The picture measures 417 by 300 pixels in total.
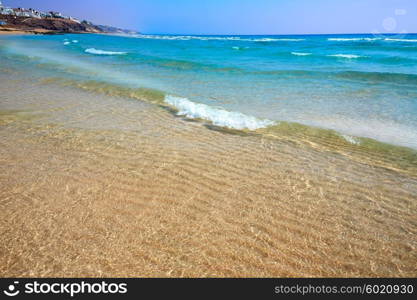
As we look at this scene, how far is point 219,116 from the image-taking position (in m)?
6.46

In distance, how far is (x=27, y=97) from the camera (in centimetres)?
760

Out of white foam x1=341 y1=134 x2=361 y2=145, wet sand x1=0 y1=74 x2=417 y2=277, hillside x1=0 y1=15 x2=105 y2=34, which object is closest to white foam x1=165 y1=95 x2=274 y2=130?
wet sand x1=0 y1=74 x2=417 y2=277

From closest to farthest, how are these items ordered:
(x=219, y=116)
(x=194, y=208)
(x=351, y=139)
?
(x=194, y=208) → (x=351, y=139) → (x=219, y=116)

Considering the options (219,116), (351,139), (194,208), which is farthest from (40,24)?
(194,208)

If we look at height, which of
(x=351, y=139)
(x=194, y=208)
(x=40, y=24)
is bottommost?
(x=194, y=208)

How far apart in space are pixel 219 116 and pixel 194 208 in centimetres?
377

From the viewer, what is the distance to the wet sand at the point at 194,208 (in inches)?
91.8

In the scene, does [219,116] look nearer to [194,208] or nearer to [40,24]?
[194,208]

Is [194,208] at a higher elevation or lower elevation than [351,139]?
lower

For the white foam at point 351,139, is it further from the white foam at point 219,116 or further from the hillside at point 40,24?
the hillside at point 40,24

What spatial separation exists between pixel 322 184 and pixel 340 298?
1.71 meters

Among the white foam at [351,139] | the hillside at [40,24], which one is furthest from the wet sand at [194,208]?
the hillside at [40,24]

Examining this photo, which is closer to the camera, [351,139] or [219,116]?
[351,139]

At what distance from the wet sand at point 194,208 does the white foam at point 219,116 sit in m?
0.88
